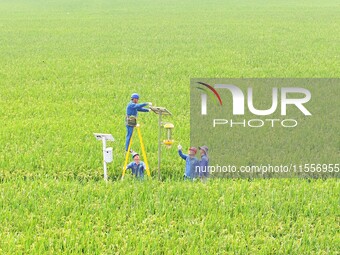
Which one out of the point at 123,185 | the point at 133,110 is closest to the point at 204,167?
the point at 123,185

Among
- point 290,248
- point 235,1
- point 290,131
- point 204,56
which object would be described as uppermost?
point 235,1

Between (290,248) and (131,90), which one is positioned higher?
(131,90)

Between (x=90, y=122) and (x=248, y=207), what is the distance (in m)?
4.87

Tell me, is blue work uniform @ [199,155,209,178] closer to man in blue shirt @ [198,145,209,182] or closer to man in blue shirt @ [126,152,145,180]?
man in blue shirt @ [198,145,209,182]

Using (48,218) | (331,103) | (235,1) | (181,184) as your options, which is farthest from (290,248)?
(235,1)

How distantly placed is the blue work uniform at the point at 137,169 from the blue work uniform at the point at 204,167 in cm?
84

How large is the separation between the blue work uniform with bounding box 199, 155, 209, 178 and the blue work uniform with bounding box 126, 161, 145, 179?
836mm

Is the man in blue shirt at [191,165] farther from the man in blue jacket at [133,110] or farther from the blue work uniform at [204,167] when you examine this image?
the man in blue jacket at [133,110]

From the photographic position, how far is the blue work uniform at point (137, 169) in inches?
259

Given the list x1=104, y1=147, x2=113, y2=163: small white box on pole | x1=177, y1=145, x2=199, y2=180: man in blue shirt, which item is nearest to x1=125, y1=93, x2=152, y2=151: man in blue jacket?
x1=104, y1=147, x2=113, y2=163: small white box on pole

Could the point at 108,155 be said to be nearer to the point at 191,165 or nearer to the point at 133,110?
the point at 133,110

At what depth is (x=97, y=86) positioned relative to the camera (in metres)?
13.7

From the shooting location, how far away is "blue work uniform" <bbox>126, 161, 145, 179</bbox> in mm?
6590

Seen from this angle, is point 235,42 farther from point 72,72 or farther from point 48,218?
point 48,218
